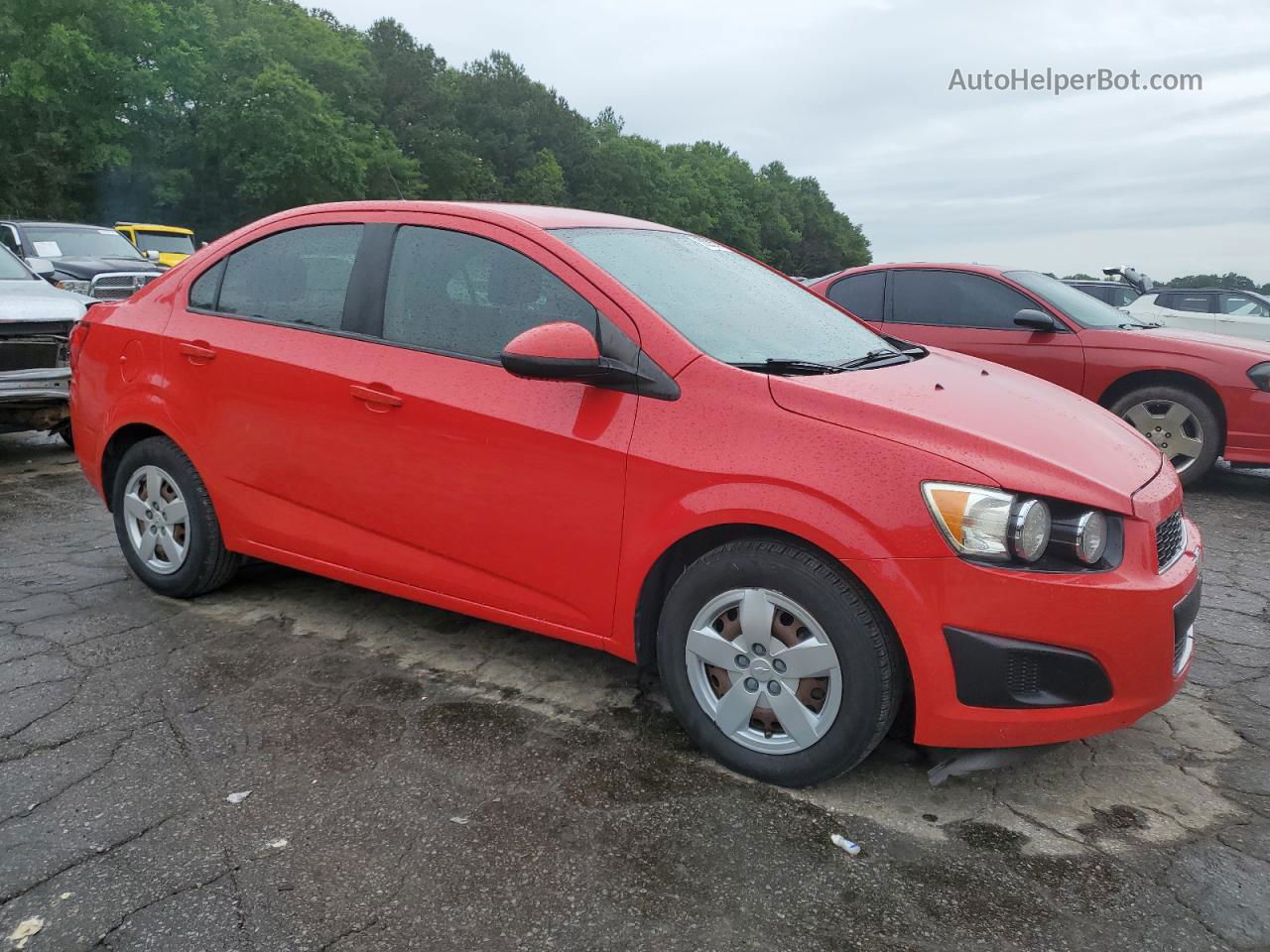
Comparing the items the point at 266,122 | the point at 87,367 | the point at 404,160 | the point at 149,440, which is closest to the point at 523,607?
the point at 149,440

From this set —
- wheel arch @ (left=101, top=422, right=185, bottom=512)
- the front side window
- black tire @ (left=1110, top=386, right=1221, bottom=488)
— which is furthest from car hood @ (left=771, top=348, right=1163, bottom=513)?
the front side window

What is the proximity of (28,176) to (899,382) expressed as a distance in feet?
117

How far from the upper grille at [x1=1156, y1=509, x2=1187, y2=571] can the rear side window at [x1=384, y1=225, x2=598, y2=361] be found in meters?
1.70

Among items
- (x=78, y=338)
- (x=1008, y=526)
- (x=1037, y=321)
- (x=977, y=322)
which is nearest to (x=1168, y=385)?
(x=1037, y=321)

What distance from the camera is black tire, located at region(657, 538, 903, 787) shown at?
2.57 m

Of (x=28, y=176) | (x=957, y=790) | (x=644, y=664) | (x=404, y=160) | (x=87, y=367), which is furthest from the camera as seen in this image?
(x=404, y=160)

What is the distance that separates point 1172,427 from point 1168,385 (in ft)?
0.96

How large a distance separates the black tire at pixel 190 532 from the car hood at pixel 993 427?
2.44 meters

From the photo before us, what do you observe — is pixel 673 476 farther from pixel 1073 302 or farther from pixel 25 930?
pixel 1073 302

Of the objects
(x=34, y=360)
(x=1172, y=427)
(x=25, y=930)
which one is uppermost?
(x=34, y=360)

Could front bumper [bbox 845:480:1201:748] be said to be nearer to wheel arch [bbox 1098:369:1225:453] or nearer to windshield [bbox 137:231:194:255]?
wheel arch [bbox 1098:369:1225:453]

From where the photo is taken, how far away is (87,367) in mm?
4383

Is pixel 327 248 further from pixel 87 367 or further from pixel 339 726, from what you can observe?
pixel 339 726

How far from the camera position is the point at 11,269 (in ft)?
25.0
